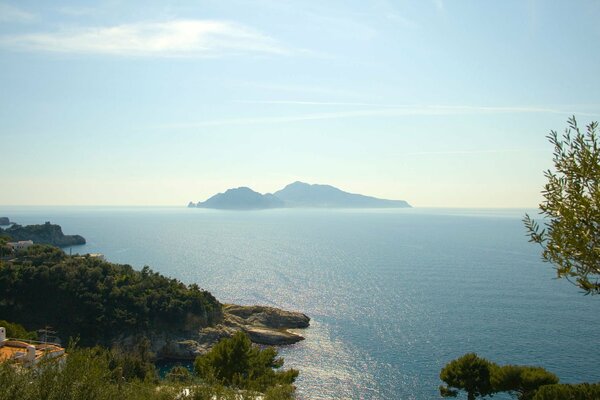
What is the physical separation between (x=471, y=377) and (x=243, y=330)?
118ft

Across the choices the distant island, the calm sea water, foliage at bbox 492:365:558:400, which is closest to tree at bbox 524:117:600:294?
foliage at bbox 492:365:558:400

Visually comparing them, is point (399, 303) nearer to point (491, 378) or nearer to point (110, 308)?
point (491, 378)

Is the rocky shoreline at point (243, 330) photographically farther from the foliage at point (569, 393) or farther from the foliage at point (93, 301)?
the foliage at point (569, 393)

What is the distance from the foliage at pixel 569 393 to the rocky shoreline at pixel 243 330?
37824 mm

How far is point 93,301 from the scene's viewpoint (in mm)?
54688

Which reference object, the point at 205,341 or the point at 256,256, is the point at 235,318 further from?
the point at 256,256

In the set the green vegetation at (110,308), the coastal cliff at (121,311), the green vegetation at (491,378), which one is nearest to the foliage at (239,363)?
the green vegetation at (110,308)

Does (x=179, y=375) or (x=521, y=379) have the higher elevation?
(x=179, y=375)

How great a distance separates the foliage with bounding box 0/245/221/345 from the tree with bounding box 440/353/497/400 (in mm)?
37397

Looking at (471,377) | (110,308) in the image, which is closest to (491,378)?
(471,377)

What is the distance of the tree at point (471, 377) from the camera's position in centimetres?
2934

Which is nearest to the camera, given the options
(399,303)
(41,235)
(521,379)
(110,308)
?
(521,379)

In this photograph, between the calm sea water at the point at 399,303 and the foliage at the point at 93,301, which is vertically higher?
the foliage at the point at 93,301

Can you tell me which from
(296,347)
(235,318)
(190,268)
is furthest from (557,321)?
(190,268)
